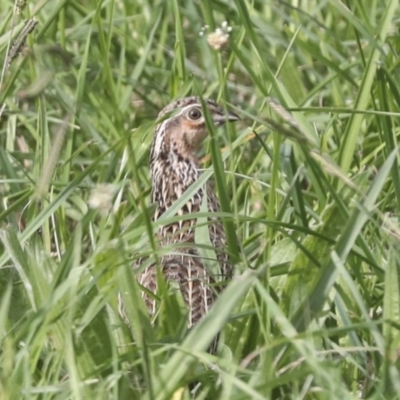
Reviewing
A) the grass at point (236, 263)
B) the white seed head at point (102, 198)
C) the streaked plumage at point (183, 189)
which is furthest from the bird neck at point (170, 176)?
the white seed head at point (102, 198)

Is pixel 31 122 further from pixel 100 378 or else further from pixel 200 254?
pixel 100 378

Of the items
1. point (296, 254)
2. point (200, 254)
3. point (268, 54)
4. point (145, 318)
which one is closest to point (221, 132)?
point (268, 54)

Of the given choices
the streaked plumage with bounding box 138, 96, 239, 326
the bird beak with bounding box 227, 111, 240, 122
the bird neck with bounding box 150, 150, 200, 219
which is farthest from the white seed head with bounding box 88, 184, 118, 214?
the bird beak with bounding box 227, 111, 240, 122

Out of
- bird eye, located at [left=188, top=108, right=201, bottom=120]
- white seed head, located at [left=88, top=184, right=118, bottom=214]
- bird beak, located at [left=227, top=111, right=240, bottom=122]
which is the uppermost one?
white seed head, located at [left=88, top=184, right=118, bottom=214]

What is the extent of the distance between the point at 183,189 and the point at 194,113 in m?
0.36

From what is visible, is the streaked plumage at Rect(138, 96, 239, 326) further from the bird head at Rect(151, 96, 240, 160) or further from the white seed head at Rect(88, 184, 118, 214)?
the white seed head at Rect(88, 184, 118, 214)

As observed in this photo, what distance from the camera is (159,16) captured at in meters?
6.21

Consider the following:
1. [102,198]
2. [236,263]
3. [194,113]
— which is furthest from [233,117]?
[102,198]

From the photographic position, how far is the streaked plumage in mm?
4176

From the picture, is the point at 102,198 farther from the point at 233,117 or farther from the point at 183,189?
the point at 233,117

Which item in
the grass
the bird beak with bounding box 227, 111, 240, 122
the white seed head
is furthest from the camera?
the bird beak with bounding box 227, 111, 240, 122

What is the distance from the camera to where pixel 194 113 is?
509 centimetres

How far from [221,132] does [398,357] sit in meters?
2.61

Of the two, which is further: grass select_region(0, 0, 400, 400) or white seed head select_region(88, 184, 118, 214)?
grass select_region(0, 0, 400, 400)
